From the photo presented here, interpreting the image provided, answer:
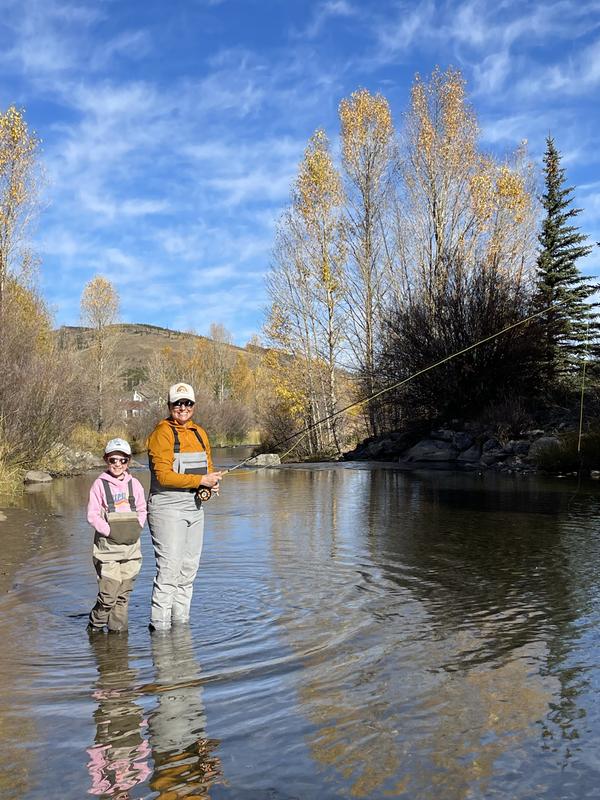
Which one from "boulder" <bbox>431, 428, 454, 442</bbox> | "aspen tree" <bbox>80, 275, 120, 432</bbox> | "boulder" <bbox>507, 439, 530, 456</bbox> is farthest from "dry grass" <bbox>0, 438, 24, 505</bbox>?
"aspen tree" <bbox>80, 275, 120, 432</bbox>

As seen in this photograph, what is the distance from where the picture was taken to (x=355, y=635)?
5500mm

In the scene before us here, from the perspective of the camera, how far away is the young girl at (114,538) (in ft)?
18.7

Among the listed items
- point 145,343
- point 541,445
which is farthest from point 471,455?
point 145,343

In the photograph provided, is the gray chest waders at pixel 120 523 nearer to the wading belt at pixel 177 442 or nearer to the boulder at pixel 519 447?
the wading belt at pixel 177 442

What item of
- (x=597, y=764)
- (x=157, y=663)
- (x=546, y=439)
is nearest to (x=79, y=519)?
(x=157, y=663)

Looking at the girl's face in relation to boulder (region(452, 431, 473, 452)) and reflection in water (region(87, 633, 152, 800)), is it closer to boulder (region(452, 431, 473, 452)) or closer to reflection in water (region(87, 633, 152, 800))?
reflection in water (region(87, 633, 152, 800))

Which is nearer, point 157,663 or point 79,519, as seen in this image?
point 157,663

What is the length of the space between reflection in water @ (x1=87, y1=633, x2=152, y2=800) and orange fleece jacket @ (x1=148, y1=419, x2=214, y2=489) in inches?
50.3

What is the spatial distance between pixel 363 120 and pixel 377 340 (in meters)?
10.1

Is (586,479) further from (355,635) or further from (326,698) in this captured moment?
(326,698)

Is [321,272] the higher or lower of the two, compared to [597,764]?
higher

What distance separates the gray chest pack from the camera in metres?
5.71

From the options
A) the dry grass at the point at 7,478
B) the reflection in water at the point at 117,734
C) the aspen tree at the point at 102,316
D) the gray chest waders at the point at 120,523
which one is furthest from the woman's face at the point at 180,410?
the aspen tree at the point at 102,316

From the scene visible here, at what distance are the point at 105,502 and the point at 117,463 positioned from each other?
323 millimetres
